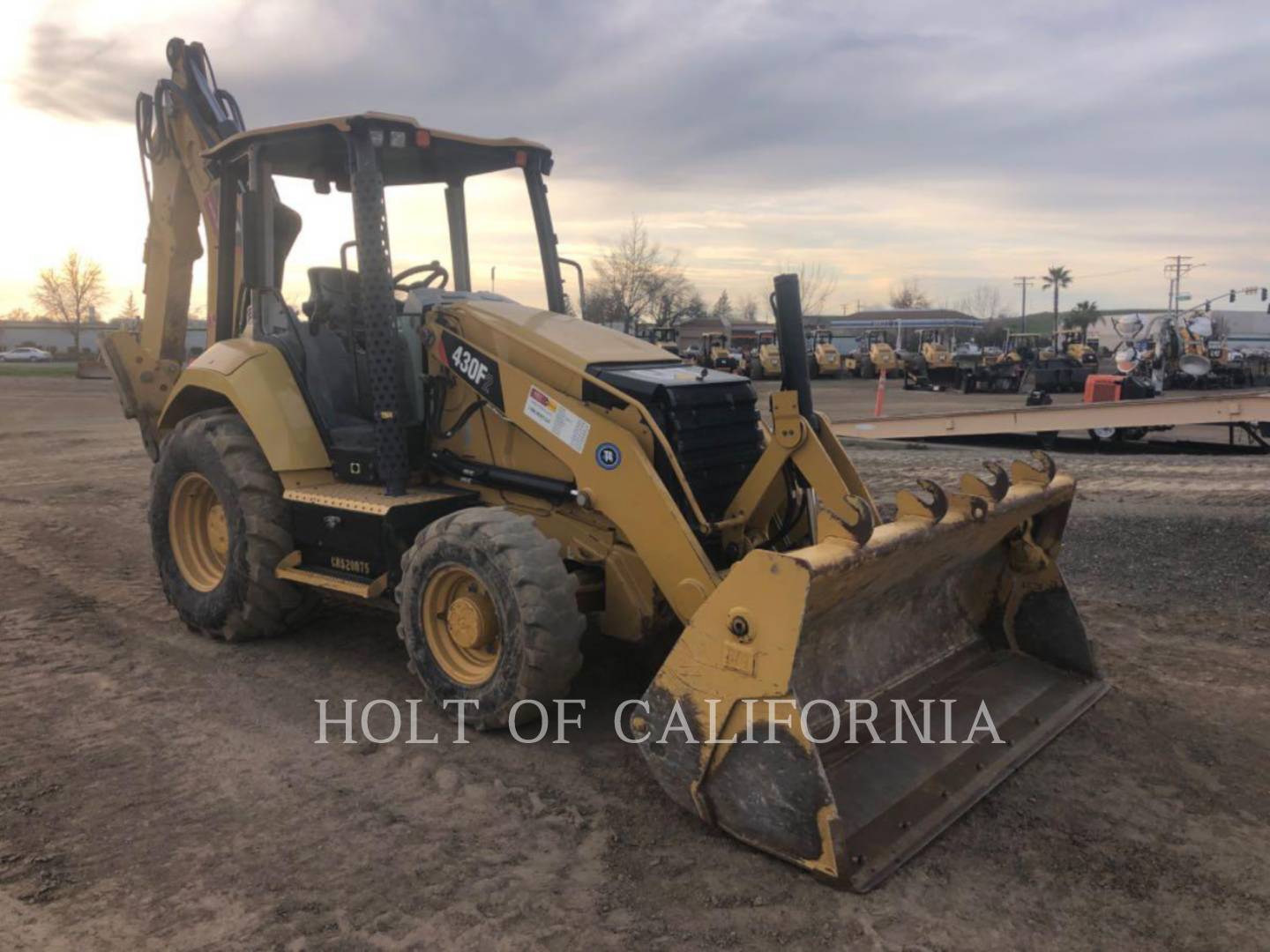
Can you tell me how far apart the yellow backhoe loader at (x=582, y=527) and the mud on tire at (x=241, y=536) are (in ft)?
0.05

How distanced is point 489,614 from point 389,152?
2.72 m

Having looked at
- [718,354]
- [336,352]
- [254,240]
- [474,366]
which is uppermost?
[254,240]

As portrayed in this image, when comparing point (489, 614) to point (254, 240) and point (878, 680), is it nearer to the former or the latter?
point (878, 680)

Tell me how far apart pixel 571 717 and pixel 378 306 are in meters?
2.25

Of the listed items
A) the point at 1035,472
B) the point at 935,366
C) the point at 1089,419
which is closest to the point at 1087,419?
the point at 1089,419

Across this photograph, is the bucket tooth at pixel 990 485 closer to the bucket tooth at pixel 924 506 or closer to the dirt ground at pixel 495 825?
the bucket tooth at pixel 924 506

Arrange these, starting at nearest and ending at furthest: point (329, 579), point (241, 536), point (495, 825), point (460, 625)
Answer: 1. point (495, 825)
2. point (460, 625)
3. point (329, 579)
4. point (241, 536)

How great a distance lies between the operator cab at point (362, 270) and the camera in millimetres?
5094

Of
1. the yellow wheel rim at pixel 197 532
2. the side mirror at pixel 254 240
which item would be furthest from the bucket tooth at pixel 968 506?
the yellow wheel rim at pixel 197 532

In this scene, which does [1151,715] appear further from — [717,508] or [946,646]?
[717,508]

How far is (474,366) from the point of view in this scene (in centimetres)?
511

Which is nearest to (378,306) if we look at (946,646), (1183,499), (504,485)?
(504,485)

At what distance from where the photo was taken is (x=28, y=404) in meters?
23.6

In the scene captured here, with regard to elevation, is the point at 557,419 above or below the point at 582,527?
above
